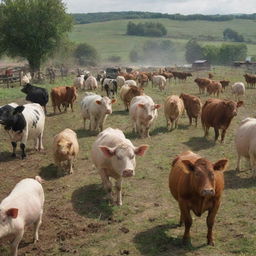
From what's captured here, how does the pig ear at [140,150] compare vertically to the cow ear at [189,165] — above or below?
below

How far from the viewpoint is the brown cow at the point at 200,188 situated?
6.58m

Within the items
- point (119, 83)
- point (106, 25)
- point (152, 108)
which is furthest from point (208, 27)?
point (152, 108)

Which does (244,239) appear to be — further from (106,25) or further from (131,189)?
(106,25)

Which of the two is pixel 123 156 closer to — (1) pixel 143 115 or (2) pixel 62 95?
(1) pixel 143 115

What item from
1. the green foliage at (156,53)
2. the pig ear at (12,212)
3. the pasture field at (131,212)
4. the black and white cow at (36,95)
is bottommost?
the green foliage at (156,53)

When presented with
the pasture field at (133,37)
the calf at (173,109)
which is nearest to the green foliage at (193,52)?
the pasture field at (133,37)

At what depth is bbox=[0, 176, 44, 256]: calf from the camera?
6.69 meters

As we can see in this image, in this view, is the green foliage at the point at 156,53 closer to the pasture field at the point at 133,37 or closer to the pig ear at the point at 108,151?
the pasture field at the point at 133,37

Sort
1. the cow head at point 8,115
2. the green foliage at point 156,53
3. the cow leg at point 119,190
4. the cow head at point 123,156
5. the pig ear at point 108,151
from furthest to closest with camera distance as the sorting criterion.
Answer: the green foliage at point 156,53, the cow head at point 8,115, the cow leg at point 119,190, the pig ear at point 108,151, the cow head at point 123,156

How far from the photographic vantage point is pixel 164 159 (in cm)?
1335

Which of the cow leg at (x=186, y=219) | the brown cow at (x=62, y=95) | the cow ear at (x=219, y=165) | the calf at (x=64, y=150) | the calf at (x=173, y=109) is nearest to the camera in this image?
the cow ear at (x=219, y=165)

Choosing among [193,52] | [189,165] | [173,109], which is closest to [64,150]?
[189,165]

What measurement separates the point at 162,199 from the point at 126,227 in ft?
5.94

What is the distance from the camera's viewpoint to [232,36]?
566 feet
